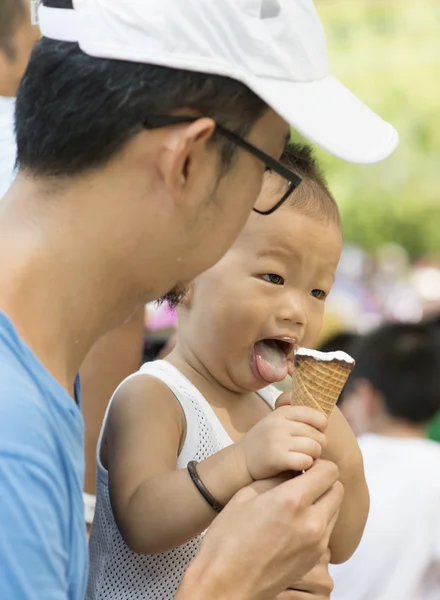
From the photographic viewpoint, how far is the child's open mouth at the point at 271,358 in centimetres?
208

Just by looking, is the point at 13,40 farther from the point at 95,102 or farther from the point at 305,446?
the point at 305,446

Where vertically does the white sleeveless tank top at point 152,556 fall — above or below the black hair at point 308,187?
below

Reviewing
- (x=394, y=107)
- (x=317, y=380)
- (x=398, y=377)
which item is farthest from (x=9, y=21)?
(x=394, y=107)

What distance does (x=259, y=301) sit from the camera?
2.07m

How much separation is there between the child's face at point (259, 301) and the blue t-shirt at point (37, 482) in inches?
25.1

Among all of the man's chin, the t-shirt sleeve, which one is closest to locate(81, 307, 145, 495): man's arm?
the man's chin

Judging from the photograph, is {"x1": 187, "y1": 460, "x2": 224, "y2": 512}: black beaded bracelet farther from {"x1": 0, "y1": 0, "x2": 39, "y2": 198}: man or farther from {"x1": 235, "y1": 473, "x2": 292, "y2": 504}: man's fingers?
{"x1": 0, "y1": 0, "x2": 39, "y2": 198}: man

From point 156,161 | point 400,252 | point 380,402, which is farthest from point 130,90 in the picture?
point 400,252

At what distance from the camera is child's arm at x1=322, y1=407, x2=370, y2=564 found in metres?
2.08

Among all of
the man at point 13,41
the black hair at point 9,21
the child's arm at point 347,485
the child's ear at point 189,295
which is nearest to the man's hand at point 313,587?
the child's arm at point 347,485

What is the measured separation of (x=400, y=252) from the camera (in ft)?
57.6

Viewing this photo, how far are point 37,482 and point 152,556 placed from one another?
0.66 metres

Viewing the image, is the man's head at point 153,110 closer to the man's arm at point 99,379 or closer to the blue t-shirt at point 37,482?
the blue t-shirt at point 37,482

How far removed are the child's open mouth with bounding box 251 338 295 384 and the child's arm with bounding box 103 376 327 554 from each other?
247mm
